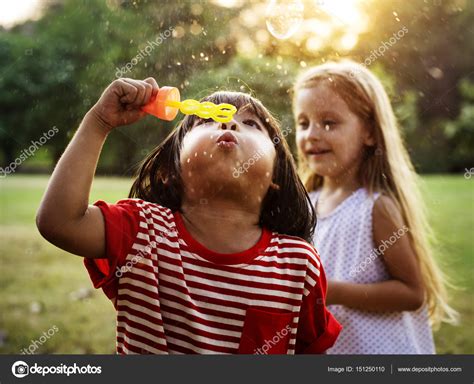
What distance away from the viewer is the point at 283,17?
3.44 feet

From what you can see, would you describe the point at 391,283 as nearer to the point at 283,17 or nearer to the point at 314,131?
the point at 314,131

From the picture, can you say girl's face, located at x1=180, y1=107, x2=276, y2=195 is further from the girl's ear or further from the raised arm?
the girl's ear

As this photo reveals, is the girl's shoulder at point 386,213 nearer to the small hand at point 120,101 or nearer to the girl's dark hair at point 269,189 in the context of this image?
the girl's dark hair at point 269,189

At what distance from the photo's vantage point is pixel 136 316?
0.75m

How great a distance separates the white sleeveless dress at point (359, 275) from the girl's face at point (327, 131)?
0.07 meters

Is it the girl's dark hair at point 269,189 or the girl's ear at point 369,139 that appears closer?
the girl's dark hair at point 269,189

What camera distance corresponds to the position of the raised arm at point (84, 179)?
672 mm

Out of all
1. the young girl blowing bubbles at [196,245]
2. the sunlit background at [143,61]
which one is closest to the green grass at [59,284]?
the sunlit background at [143,61]

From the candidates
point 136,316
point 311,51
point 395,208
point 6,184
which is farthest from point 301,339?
point 6,184

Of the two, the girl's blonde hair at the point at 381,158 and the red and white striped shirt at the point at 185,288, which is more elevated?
the girl's blonde hair at the point at 381,158

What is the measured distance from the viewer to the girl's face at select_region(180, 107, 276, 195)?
2.54ft

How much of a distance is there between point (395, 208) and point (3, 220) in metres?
2.23

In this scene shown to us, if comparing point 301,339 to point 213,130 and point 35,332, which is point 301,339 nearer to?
point 213,130

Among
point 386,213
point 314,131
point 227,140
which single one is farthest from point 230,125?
point 386,213
